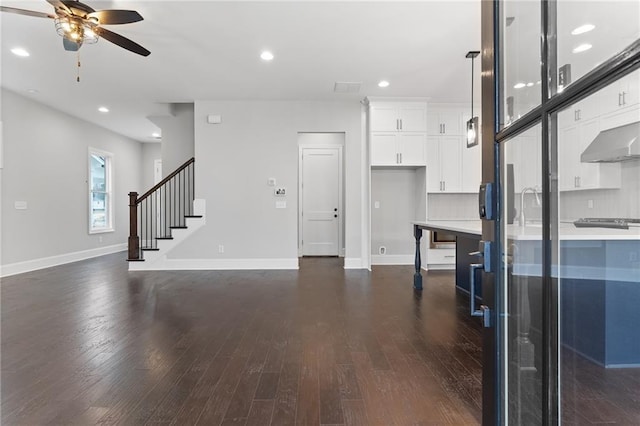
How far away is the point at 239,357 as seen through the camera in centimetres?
236

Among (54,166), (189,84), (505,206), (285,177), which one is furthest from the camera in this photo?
(54,166)

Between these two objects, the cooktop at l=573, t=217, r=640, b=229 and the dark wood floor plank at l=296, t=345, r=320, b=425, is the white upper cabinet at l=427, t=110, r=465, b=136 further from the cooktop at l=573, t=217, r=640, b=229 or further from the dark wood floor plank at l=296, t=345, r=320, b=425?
the cooktop at l=573, t=217, r=640, b=229

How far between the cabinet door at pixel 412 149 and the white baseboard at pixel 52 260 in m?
6.64

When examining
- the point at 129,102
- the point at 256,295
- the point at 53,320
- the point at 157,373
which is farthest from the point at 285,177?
the point at 157,373

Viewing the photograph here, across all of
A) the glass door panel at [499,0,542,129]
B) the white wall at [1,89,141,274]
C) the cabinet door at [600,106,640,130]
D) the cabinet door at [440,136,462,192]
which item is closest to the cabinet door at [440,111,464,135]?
the cabinet door at [440,136,462,192]

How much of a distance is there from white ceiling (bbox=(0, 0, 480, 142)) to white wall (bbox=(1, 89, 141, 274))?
521 millimetres

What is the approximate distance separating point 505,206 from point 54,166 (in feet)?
25.7

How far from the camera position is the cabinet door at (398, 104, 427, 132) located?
5.77 meters

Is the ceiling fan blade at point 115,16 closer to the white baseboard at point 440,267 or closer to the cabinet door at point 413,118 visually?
the cabinet door at point 413,118

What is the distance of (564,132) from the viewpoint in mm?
759

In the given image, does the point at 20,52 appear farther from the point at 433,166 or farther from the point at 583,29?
the point at 433,166

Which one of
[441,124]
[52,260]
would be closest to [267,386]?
[441,124]

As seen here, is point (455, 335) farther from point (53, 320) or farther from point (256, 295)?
point (53, 320)

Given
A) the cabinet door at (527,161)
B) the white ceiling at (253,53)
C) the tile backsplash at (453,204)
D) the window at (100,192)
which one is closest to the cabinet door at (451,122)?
the white ceiling at (253,53)
